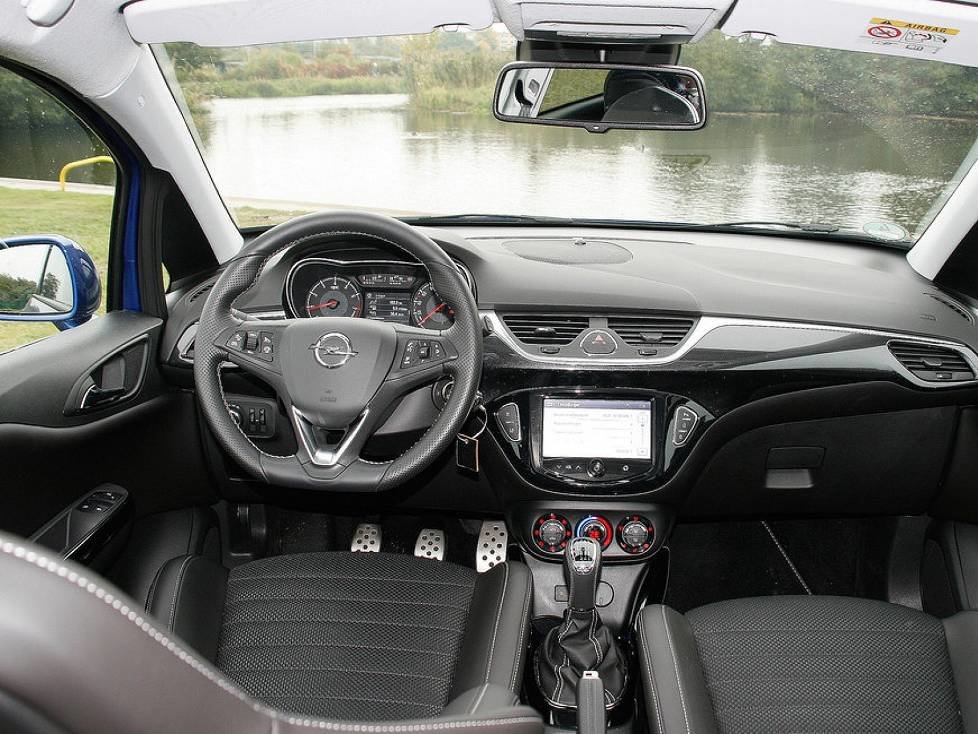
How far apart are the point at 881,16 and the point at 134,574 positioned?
7.75 feet

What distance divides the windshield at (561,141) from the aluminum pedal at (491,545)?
3.56 ft

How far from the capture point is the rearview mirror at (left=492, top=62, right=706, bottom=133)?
6.61 feet

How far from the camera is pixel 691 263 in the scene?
2.63 meters

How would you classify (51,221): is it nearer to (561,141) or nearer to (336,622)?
(336,622)

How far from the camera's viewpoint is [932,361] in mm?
2443

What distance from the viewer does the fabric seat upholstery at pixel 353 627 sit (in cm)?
185

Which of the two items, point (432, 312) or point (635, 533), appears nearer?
point (432, 312)

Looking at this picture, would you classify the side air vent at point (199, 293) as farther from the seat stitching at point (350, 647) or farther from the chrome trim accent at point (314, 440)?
the seat stitching at point (350, 647)

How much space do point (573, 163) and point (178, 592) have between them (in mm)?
1699

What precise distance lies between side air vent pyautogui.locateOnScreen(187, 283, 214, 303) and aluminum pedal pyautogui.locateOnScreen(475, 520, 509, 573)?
4.00 feet

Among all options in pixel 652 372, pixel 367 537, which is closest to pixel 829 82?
pixel 652 372

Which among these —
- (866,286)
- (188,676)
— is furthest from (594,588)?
(188,676)

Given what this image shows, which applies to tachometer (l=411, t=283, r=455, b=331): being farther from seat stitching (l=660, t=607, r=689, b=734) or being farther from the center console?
seat stitching (l=660, t=607, r=689, b=734)

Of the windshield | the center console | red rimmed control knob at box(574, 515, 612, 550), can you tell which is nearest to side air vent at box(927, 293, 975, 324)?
the windshield
